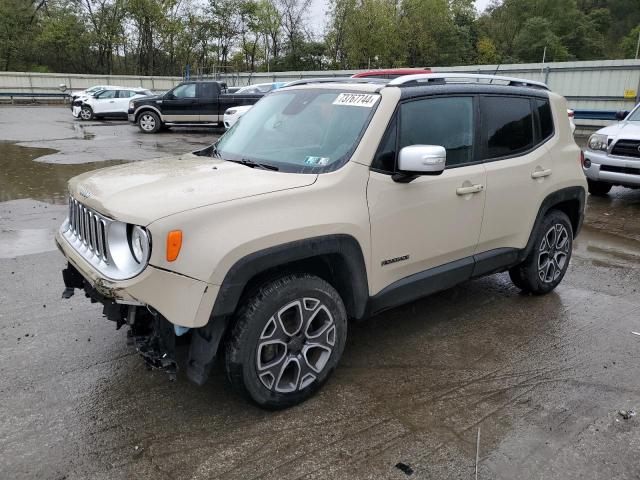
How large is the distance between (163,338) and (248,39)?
197 ft

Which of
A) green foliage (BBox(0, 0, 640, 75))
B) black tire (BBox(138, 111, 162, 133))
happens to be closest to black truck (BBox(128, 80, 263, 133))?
black tire (BBox(138, 111, 162, 133))

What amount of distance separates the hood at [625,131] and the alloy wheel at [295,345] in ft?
24.9

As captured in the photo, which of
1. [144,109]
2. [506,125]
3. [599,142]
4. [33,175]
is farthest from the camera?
[144,109]

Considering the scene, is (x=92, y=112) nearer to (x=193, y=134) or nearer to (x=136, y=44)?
(x=193, y=134)

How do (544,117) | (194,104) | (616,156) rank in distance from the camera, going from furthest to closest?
(194,104) → (616,156) → (544,117)

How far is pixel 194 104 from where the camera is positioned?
1953cm

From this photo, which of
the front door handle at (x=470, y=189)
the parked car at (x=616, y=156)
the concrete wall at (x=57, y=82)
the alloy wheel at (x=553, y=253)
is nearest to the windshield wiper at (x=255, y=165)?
the front door handle at (x=470, y=189)

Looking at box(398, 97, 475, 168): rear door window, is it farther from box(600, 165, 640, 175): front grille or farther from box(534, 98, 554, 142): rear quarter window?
box(600, 165, 640, 175): front grille

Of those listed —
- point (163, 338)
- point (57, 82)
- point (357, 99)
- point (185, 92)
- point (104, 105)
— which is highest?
point (57, 82)

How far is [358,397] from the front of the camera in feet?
10.9

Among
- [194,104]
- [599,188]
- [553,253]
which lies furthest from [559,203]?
[194,104]

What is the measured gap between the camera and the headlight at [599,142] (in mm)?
9031

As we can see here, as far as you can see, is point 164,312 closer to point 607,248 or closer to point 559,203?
point 559,203

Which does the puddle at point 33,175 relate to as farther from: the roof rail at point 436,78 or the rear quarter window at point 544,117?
the rear quarter window at point 544,117
